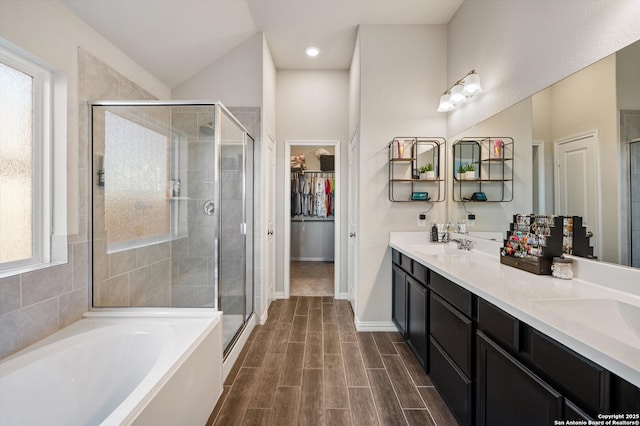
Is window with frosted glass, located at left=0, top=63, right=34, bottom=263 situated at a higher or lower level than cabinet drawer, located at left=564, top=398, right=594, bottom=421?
higher

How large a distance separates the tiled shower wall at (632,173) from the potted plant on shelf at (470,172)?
1211 millimetres

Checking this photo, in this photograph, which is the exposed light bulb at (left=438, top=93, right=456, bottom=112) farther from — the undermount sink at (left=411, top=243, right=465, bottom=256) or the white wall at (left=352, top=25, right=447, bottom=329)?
the undermount sink at (left=411, top=243, right=465, bottom=256)

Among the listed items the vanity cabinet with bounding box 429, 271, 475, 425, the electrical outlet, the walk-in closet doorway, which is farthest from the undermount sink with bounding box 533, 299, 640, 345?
the walk-in closet doorway

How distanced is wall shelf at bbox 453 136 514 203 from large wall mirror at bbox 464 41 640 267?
308 millimetres

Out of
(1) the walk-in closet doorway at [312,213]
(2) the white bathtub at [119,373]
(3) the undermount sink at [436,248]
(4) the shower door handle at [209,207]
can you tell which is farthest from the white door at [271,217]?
(3) the undermount sink at [436,248]

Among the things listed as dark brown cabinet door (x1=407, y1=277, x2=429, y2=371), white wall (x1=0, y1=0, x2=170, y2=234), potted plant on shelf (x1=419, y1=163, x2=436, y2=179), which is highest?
white wall (x1=0, y1=0, x2=170, y2=234)

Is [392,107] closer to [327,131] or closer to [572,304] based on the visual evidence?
[327,131]

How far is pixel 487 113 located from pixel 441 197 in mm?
887

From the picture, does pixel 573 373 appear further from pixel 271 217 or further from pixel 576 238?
pixel 271 217

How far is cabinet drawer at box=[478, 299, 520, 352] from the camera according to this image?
3.71 ft

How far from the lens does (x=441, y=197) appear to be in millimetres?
2900

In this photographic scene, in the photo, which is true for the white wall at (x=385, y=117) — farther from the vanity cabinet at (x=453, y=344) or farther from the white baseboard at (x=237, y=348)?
the white baseboard at (x=237, y=348)

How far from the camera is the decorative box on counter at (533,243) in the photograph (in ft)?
5.18

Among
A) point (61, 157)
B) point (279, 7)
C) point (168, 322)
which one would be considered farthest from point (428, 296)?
point (279, 7)
